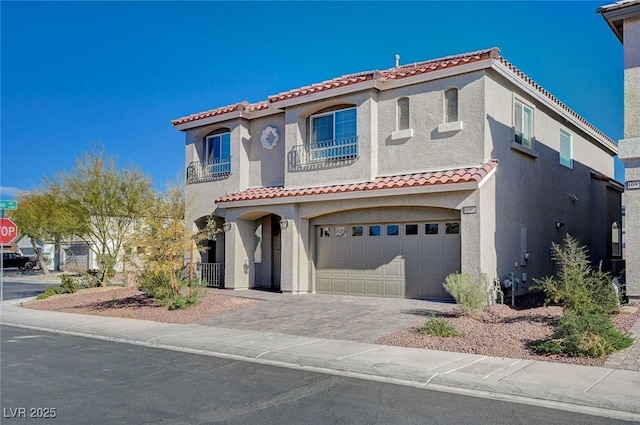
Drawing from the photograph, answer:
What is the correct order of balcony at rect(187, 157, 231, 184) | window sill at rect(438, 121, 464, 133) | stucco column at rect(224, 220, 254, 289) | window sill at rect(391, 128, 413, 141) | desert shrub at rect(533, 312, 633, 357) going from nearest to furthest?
1. desert shrub at rect(533, 312, 633, 357)
2. window sill at rect(438, 121, 464, 133)
3. window sill at rect(391, 128, 413, 141)
4. stucco column at rect(224, 220, 254, 289)
5. balcony at rect(187, 157, 231, 184)

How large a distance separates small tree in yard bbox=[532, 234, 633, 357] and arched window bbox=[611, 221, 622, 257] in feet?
48.7

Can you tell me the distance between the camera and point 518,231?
16797 millimetres

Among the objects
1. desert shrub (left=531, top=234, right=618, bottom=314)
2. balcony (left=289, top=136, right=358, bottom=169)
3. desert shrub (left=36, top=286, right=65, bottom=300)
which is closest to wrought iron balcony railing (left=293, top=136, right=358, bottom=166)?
balcony (left=289, top=136, right=358, bottom=169)

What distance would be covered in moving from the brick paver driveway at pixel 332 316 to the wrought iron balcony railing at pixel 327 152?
14.4 ft

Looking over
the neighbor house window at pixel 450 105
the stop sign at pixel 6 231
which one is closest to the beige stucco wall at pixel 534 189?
the neighbor house window at pixel 450 105

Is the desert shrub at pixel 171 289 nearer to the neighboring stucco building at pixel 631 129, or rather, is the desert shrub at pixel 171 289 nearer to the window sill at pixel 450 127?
the window sill at pixel 450 127

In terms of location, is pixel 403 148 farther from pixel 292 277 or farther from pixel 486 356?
pixel 486 356

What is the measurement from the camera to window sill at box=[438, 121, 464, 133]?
1563cm

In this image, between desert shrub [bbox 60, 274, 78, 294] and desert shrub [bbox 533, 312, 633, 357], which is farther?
desert shrub [bbox 60, 274, 78, 294]

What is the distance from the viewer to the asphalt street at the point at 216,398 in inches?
254

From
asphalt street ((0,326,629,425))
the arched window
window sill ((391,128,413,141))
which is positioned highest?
window sill ((391,128,413,141))

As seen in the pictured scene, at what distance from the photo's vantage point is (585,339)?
9.12 meters

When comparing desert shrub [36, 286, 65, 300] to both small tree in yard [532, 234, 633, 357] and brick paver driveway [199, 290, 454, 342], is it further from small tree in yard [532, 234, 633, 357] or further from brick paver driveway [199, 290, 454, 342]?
small tree in yard [532, 234, 633, 357]

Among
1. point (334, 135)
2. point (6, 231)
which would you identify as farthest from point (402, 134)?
point (6, 231)
